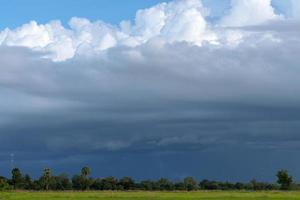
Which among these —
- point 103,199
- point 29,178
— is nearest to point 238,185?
point 29,178

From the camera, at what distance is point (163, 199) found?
81.8 m

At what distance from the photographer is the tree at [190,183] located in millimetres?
160375

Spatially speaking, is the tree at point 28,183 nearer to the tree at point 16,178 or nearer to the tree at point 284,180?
the tree at point 16,178

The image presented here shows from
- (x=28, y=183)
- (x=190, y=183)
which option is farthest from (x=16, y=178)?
(x=190, y=183)

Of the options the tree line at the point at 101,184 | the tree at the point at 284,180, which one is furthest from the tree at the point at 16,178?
the tree at the point at 284,180

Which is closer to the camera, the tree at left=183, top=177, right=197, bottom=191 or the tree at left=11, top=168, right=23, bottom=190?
the tree at left=11, top=168, right=23, bottom=190

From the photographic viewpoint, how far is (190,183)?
161750 millimetres

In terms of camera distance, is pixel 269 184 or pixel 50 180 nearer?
pixel 50 180

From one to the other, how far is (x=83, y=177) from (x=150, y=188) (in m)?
16.8

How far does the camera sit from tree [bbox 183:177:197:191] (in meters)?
160

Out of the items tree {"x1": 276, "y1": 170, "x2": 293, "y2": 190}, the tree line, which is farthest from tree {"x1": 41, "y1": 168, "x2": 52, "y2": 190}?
tree {"x1": 276, "y1": 170, "x2": 293, "y2": 190}

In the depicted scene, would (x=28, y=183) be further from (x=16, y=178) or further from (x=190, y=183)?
(x=190, y=183)

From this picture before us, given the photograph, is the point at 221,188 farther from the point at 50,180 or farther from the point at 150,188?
the point at 50,180

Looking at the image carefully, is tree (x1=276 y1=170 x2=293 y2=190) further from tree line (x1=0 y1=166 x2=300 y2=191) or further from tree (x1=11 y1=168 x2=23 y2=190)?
tree (x1=11 y1=168 x2=23 y2=190)
